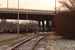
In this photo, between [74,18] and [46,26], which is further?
[46,26]

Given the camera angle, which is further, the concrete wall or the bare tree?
the bare tree

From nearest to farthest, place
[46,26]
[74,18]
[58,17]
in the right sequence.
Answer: [74,18], [58,17], [46,26]

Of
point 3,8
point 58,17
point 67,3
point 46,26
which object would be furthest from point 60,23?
point 46,26

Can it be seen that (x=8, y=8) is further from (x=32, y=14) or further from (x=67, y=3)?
(x=67, y=3)

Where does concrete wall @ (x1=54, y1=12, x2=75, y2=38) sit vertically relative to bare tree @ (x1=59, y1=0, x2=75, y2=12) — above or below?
below

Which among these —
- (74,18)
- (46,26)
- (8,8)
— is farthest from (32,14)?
(74,18)

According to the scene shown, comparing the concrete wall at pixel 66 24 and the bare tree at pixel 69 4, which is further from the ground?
the bare tree at pixel 69 4

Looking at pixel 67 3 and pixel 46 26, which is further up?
pixel 67 3

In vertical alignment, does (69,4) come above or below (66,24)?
above

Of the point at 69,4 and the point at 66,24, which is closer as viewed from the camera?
the point at 66,24

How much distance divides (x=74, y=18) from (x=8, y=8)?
61252mm

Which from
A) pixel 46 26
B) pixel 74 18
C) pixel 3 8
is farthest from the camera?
pixel 46 26

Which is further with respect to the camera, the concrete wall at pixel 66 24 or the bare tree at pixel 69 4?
the bare tree at pixel 69 4

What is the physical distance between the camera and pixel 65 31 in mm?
51844
